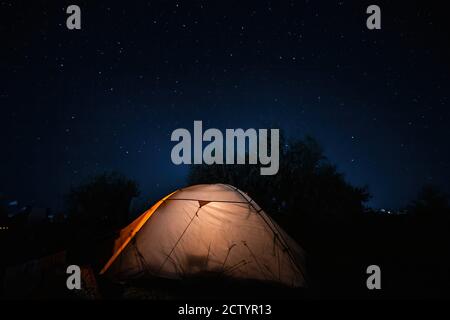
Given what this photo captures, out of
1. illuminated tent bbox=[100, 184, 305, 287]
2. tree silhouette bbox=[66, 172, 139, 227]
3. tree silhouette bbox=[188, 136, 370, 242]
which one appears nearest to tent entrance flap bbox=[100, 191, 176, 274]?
illuminated tent bbox=[100, 184, 305, 287]

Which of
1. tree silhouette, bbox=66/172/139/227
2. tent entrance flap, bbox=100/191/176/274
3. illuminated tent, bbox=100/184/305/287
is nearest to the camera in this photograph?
illuminated tent, bbox=100/184/305/287

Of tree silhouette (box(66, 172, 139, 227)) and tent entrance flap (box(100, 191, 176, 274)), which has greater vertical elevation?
tent entrance flap (box(100, 191, 176, 274))

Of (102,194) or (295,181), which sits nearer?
(295,181)

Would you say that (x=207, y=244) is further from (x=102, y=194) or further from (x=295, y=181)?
(x=102, y=194)

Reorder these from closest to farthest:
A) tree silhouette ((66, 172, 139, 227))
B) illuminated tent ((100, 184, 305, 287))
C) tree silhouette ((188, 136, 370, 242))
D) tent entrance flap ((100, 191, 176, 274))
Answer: illuminated tent ((100, 184, 305, 287)) < tent entrance flap ((100, 191, 176, 274)) < tree silhouette ((188, 136, 370, 242)) < tree silhouette ((66, 172, 139, 227))

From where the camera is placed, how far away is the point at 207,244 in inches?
257

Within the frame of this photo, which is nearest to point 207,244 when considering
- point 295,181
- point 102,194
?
point 295,181

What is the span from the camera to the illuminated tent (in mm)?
6266

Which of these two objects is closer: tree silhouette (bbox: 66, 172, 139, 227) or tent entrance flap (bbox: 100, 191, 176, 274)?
tent entrance flap (bbox: 100, 191, 176, 274)

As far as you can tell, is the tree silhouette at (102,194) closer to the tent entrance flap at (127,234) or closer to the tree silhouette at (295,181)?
the tree silhouette at (295,181)

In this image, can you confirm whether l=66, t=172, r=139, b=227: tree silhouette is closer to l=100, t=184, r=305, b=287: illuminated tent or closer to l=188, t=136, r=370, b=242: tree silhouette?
l=188, t=136, r=370, b=242: tree silhouette

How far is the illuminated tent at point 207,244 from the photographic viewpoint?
6.27 m

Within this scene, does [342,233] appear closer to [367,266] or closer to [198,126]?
[367,266]
